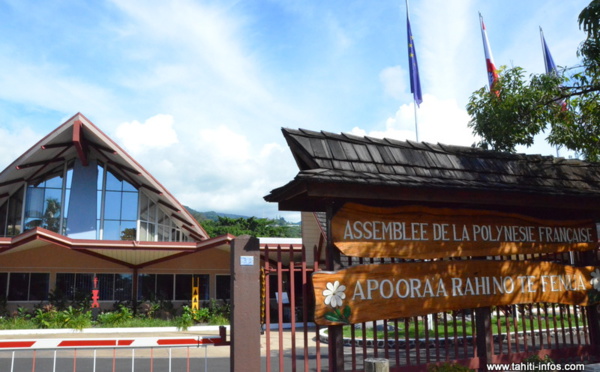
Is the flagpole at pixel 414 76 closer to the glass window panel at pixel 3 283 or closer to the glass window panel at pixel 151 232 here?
the glass window panel at pixel 151 232

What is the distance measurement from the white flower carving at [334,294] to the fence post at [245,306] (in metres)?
0.78

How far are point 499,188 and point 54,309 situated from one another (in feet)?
54.5

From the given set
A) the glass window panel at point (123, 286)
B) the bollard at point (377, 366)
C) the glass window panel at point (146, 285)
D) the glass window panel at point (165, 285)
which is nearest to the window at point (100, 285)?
the glass window panel at point (123, 286)

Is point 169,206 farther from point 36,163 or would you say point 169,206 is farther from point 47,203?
point 36,163

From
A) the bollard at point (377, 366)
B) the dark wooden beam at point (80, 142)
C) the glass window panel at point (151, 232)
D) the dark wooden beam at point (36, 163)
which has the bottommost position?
the bollard at point (377, 366)

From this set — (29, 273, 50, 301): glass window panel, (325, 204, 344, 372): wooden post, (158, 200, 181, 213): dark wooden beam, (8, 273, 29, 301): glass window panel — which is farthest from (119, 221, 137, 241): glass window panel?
(325, 204, 344, 372): wooden post

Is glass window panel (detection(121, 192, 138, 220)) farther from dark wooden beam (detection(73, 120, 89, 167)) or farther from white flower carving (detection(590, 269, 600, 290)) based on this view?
white flower carving (detection(590, 269, 600, 290))

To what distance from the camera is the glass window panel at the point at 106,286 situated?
64.0 feet

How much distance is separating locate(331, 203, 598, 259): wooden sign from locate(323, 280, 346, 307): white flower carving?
1.32ft

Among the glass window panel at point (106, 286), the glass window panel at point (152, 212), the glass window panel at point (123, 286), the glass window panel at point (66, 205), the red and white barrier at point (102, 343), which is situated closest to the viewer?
the red and white barrier at point (102, 343)

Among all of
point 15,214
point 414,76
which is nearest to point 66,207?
point 15,214

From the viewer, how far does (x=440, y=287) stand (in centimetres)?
601

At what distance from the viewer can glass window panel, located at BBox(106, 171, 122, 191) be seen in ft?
69.8

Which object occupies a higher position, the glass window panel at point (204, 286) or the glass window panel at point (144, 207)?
the glass window panel at point (144, 207)
